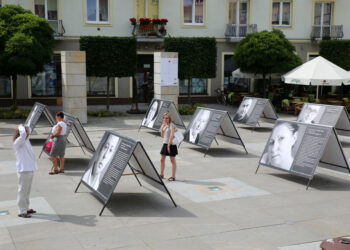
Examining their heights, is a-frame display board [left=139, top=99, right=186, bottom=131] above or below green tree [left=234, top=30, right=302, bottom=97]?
below

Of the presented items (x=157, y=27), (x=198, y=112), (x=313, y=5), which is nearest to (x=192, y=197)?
(x=198, y=112)

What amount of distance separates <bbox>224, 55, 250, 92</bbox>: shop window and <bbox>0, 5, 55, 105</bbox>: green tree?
14.0m

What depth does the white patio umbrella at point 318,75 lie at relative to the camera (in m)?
22.6

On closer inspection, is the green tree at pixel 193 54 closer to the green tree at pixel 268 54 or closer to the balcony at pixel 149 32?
the green tree at pixel 268 54

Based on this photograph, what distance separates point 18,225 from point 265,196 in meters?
5.07

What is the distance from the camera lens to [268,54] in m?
25.1

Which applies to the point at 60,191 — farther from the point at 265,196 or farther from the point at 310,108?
the point at 310,108

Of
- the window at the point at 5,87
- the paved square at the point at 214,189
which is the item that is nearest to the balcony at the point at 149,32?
the window at the point at 5,87

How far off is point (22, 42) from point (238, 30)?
16062 mm

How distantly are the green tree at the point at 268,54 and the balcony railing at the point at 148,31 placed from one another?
5987 mm

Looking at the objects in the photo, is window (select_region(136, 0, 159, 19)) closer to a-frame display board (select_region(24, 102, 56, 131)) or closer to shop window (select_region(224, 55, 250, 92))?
shop window (select_region(224, 55, 250, 92))

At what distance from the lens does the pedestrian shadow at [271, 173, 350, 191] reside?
10500 millimetres

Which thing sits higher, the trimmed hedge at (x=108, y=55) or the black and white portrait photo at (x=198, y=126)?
the trimmed hedge at (x=108, y=55)

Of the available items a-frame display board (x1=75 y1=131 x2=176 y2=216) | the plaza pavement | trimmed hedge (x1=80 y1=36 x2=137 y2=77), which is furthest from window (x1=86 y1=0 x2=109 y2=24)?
a-frame display board (x1=75 y1=131 x2=176 y2=216)
